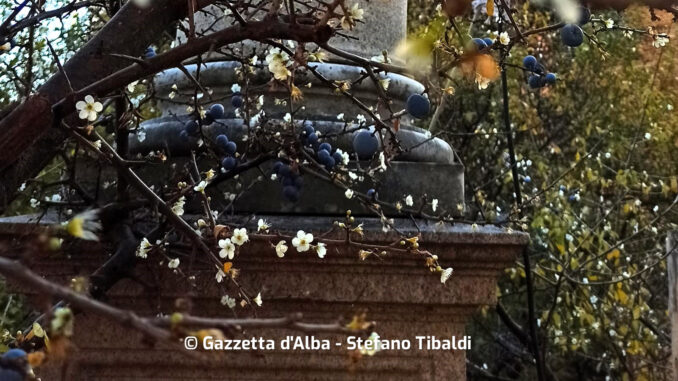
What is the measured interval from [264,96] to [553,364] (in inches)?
188

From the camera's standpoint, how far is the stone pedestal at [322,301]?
222cm

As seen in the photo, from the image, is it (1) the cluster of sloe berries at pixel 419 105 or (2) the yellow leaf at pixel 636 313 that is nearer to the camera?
(1) the cluster of sloe berries at pixel 419 105

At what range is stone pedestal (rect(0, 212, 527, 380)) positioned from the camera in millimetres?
2221

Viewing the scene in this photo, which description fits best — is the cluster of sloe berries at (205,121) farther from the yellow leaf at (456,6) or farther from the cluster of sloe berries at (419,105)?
the yellow leaf at (456,6)

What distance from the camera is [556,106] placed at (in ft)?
23.8

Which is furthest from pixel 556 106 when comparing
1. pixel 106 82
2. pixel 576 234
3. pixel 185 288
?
pixel 106 82

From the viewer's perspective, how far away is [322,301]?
2.23 m

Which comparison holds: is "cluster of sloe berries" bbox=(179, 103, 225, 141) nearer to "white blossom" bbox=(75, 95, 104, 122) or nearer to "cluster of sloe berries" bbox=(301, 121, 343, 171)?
"cluster of sloe berries" bbox=(301, 121, 343, 171)

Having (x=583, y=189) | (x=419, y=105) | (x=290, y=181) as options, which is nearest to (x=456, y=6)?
(x=419, y=105)

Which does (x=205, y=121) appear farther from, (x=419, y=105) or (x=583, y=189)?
(x=583, y=189)

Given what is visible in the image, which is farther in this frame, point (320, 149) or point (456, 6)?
point (320, 149)

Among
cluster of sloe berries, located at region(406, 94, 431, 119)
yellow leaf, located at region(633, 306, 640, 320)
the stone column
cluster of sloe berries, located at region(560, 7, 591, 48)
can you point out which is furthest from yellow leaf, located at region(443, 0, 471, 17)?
yellow leaf, located at region(633, 306, 640, 320)

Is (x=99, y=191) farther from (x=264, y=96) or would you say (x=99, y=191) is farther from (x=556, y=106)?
(x=556, y=106)

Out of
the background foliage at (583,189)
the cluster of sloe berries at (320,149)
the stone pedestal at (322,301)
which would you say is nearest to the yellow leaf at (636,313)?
the background foliage at (583,189)
